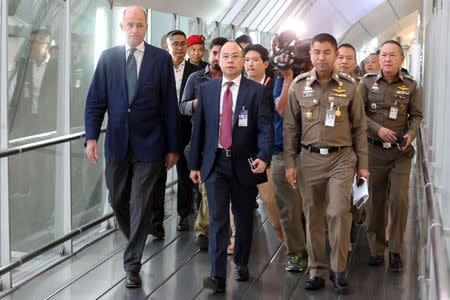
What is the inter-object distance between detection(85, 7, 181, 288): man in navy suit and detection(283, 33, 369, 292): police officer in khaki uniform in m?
0.96

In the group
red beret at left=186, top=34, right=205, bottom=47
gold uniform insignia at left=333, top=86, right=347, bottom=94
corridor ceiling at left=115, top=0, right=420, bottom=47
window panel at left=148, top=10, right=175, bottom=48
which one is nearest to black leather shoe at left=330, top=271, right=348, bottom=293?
gold uniform insignia at left=333, top=86, right=347, bottom=94

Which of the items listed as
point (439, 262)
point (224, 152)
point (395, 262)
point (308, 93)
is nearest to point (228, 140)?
point (224, 152)

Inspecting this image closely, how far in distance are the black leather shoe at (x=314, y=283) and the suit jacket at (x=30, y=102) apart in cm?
234

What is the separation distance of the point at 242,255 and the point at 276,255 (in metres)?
0.86

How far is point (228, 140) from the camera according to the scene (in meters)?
4.77

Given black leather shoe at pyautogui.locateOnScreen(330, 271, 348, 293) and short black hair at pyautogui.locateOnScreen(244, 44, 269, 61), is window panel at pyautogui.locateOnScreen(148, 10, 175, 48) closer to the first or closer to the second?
short black hair at pyautogui.locateOnScreen(244, 44, 269, 61)

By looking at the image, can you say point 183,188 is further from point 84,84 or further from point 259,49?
point 259,49

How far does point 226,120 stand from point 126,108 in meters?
0.76

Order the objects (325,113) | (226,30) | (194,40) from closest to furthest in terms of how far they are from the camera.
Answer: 1. (325,113)
2. (194,40)
3. (226,30)

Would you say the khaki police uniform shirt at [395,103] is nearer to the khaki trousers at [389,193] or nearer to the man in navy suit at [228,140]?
the khaki trousers at [389,193]

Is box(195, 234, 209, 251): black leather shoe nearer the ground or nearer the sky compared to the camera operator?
nearer the ground

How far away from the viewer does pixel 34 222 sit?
5.43 meters

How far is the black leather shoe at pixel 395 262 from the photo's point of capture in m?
5.40

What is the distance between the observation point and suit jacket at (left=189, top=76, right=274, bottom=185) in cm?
477
